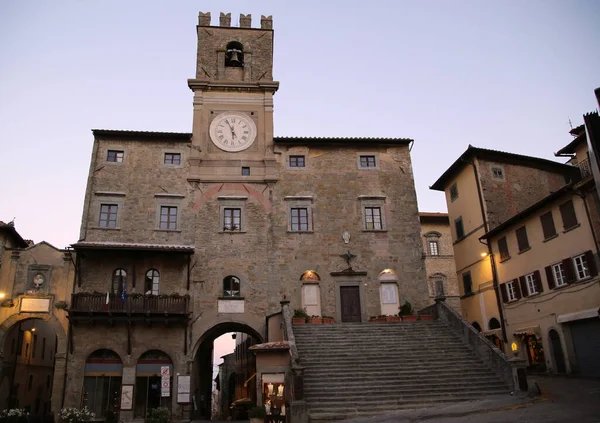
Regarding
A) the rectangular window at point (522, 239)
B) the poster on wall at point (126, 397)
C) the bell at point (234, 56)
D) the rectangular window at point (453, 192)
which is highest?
the bell at point (234, 56)

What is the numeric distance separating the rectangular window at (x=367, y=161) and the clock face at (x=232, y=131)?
6.58 m

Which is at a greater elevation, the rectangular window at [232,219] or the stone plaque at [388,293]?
the rectangular window at [232,219]

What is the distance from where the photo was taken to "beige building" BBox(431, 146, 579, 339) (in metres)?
29.1

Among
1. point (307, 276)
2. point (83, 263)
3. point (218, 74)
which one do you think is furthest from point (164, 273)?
point (218, 74)

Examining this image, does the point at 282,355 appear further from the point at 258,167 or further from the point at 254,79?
the point at 254,79

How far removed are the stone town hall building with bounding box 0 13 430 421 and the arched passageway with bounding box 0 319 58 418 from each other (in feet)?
19.2

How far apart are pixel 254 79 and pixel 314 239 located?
1094 centimetres

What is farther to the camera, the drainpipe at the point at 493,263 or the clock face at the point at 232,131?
the clock face at the point at 232,131

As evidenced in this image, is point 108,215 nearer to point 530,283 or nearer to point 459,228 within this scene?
point 459,228

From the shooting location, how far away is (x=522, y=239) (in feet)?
85.0

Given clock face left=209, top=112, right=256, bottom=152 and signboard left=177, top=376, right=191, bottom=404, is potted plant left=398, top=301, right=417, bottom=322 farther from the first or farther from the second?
clock face left=209, top=112, right=256, bottom=152

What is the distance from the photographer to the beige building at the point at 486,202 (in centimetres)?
2912

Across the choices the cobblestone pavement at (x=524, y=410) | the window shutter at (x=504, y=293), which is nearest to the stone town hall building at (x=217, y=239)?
the window shutter at (x=504, y=293)

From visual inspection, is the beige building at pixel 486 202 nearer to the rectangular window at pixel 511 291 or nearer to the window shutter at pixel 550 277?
the rectangular window at pixel 511 291
